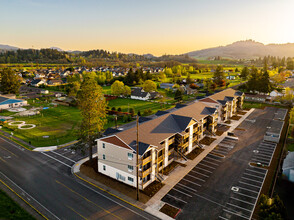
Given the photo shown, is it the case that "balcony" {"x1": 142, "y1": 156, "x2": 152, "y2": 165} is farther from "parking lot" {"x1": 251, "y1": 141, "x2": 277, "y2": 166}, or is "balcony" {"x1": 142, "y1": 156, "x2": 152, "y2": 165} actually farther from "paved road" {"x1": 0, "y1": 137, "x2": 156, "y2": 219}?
"parking lot" {"x1": 251, "y1": 141, "x2": 277, "y2": 166}

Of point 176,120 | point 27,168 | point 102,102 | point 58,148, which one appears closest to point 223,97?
point 176,120

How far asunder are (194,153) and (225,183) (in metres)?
12.1

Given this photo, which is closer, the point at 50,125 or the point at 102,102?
the point at 102,102

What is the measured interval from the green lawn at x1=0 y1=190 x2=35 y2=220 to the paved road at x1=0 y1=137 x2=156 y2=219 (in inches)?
65.6

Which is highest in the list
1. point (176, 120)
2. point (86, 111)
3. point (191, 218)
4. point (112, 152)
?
point (86, 111)

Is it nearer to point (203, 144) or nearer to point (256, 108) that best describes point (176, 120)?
point (203, 144)

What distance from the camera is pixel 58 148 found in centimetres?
4841

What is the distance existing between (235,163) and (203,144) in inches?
418

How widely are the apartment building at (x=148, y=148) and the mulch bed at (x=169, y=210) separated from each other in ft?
19.3

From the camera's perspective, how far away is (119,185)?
1357 inches

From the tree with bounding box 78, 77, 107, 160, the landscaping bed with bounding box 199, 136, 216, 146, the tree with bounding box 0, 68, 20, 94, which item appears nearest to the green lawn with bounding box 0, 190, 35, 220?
the tree with bounding box 78, 77, 107, 160

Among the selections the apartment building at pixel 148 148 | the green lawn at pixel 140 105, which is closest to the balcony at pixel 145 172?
the apartment building at pixel 148 148

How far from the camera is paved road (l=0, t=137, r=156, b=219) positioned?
27953 millimetres

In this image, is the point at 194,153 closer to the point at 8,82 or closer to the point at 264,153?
the point at 264,153
